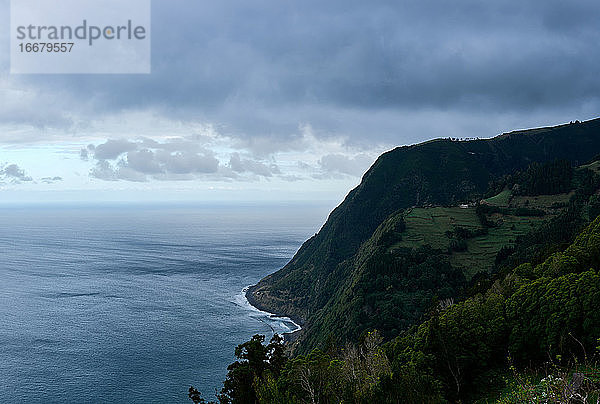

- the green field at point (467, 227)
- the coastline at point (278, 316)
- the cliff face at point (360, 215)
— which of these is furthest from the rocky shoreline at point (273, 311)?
the green field at point (467, 227)

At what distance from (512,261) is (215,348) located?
222 feet

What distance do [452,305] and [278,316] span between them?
8896 centimetres

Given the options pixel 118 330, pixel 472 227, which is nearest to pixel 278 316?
pixel 118 330

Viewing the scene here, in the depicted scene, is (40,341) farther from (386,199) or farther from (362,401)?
(386,199)

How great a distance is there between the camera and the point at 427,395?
27.0 m

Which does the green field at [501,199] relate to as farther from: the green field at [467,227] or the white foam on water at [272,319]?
the white foam on water at [272,319]

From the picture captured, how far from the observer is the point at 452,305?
5112 centimetres

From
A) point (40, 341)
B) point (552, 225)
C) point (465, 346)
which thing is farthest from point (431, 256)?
point (40, 341)

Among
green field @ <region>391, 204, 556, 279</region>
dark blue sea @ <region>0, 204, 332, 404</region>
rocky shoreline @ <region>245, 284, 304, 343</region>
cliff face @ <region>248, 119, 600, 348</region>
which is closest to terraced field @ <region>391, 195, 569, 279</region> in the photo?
green field @ <region>391, 204, 556, 279</region>

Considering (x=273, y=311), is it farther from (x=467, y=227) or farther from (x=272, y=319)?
(x=467, y=227)

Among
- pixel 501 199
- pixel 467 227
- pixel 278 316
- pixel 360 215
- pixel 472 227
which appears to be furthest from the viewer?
pixel 360 215

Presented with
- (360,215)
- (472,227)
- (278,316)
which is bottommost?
(278,316)

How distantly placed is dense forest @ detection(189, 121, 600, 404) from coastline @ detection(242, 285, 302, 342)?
6.65 ft

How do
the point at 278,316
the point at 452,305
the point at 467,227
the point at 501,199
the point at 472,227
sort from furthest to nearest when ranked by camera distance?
the point at 501,199 < the point at 278,316 < the point at 472,227 < the point at 467,227 < the point at 452,305
